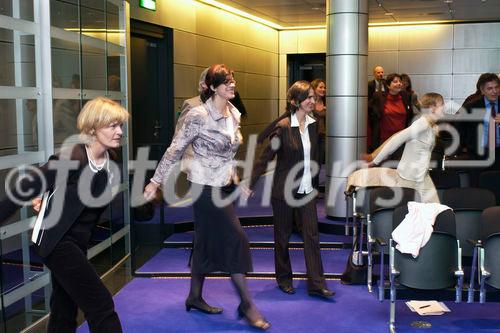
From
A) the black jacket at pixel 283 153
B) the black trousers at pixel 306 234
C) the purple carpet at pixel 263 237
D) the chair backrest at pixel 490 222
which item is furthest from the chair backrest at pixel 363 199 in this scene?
the purple carpet at pixel 263 237

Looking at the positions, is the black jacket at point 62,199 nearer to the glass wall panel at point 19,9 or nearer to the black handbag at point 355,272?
the glass wall panel at point 19,9

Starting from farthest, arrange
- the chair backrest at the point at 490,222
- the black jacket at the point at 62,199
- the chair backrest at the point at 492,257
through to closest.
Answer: the chair backrest at the point at 490,222 < the chair backrest at the point at 492,257 < the black jacket at the point at 62,199

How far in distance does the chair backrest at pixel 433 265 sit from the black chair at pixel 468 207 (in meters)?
0.45

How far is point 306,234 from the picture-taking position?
5.00 meters

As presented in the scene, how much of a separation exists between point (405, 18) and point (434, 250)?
9016 mm

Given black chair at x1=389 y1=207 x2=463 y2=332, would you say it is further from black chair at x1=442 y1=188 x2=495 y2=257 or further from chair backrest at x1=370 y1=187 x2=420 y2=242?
chair backrest at x1=370 y1=187 x2=420 y2=242

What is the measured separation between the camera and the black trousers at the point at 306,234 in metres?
5.01

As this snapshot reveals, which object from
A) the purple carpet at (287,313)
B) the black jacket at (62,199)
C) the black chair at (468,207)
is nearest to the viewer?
the black jacket at (62,199)

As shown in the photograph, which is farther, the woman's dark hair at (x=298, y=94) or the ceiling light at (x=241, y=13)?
the ceiling light at (x=241, y=13)

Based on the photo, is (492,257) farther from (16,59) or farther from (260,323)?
(16,59)

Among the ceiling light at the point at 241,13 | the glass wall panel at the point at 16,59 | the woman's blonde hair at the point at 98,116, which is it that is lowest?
the woman's blonde hair at the point at 98,116

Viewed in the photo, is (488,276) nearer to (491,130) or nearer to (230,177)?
(230,177)

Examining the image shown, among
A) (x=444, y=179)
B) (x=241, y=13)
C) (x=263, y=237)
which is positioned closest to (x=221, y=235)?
(x=444, y=179)

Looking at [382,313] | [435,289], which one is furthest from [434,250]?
[382,313]
